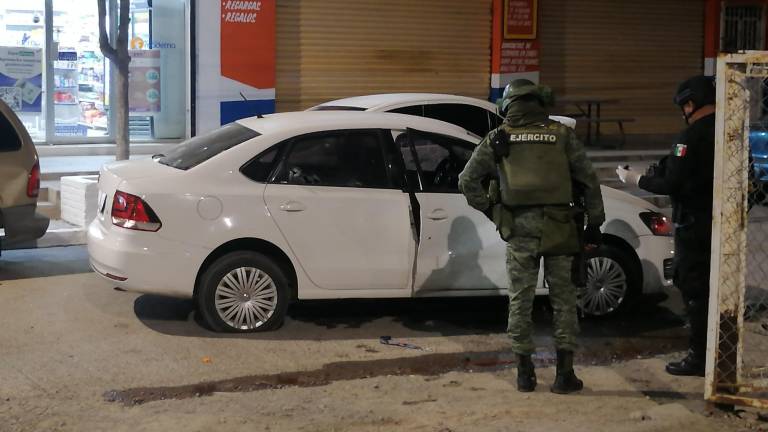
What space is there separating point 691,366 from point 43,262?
6087mm

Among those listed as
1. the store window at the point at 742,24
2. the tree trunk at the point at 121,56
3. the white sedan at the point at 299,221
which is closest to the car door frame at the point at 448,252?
the white sedan at the point at 299,221

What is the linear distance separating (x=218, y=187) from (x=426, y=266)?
1.56m

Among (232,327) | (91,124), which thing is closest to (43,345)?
(232,327)

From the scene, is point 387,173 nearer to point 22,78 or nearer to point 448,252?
point 448,252

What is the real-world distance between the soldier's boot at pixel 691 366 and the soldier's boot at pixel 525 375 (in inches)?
40.9

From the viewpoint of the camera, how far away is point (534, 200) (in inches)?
234

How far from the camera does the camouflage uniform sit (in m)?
5.98

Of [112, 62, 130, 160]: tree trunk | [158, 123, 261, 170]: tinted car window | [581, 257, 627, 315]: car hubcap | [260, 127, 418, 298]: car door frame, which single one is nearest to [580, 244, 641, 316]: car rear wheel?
[581, 257, 627, 315]: car hubcap

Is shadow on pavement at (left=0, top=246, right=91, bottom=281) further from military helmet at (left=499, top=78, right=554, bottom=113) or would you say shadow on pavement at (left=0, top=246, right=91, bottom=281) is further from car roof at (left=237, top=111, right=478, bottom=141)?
military helmet at (left=499, top=78, right=554, bottom=113)

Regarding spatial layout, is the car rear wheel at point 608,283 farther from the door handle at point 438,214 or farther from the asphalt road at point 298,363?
the door handle at point 438,214

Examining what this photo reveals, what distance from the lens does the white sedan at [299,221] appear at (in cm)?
716

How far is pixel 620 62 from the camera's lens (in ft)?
66.5

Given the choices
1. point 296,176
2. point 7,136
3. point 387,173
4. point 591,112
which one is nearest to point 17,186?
point 7,136

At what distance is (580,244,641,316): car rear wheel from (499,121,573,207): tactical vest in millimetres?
2048
